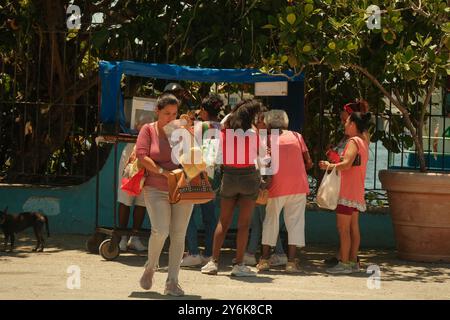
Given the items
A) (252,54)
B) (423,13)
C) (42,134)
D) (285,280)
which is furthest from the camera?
(42,134)

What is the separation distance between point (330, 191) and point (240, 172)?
44.4 inches

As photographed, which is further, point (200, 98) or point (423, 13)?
point (200, 98)

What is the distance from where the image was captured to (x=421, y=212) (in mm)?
12102

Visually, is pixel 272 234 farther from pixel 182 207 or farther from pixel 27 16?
pixel 27 16

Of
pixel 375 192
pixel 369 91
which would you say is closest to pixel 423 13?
pixel 369 91

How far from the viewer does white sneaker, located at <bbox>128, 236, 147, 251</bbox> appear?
40.9 feet

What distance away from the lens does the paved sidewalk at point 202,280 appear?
977 cm

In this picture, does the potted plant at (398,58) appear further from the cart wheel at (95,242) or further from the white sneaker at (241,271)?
the cart wheel at (95,242)

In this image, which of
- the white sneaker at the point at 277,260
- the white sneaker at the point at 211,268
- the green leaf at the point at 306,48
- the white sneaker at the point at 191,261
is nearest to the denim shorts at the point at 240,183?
the white sneaker at the point at 211,268

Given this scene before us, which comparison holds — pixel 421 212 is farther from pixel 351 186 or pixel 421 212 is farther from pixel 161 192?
pixel 161 192

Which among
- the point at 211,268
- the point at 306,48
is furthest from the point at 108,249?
the point at 306,48

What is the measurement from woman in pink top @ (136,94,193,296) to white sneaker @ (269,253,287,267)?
2.51 meters

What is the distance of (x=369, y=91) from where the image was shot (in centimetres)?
1330
